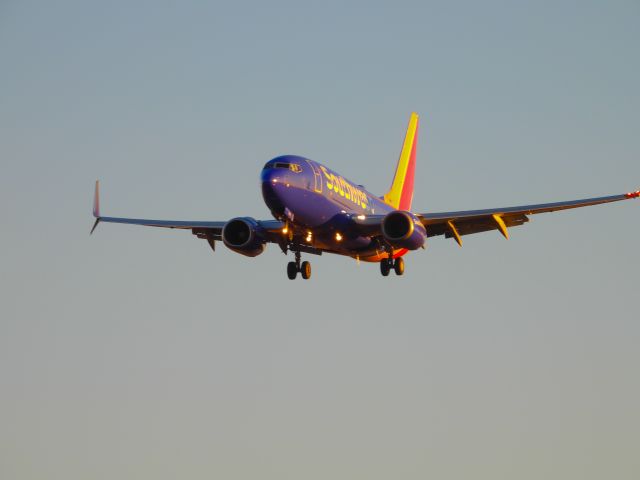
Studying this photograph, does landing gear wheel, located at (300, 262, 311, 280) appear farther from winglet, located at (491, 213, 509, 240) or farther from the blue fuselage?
winglet, located at (491, 213, 509, 240)

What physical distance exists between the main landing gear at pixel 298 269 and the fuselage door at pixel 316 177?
526 cm

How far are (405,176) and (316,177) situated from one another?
21.0 metres

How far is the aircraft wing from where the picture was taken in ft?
163

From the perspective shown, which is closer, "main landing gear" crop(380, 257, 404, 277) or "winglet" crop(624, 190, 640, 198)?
"winglet" crop(624, 190, 640, 198)

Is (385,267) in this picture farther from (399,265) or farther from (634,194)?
(634,194)

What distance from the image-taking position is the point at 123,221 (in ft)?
190

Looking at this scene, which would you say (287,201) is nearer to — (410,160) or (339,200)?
(339,200)

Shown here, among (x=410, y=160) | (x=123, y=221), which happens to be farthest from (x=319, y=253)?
(x=410, y=160)

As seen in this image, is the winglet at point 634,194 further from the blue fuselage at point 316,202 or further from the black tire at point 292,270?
the black tire at point 292,270

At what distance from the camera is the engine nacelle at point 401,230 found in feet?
160

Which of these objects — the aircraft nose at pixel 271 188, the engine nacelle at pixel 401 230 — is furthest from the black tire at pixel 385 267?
the aircraft nose at pixel 271 188

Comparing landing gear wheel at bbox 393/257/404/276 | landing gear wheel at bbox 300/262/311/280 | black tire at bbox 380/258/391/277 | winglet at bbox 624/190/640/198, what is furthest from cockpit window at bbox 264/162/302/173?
winglet at bbox 624/190/640/198

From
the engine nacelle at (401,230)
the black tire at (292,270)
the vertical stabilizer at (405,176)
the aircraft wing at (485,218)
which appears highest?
the vertical stabilizer at (405,176)

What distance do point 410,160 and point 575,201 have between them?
21300 mm
